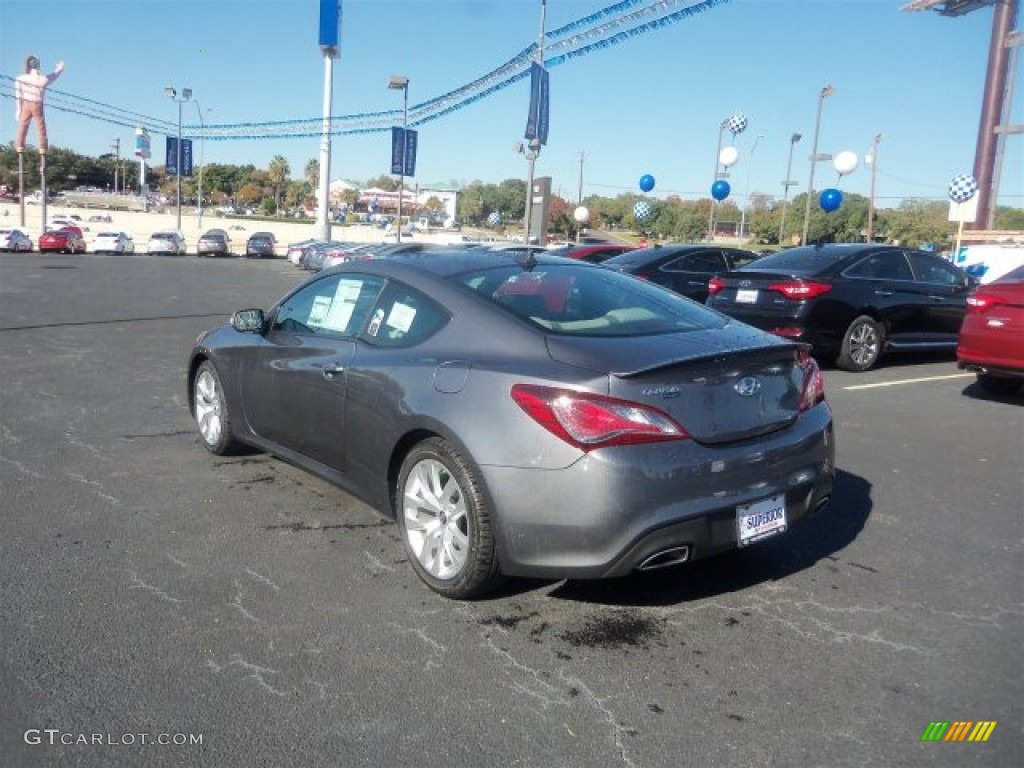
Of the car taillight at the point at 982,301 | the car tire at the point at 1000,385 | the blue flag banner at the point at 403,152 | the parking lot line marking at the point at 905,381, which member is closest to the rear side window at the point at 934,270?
the parking lot line marking at the point at 905,381

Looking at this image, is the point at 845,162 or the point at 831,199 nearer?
the point at 831,199

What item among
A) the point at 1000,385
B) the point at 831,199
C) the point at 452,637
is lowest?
the point at 452,637

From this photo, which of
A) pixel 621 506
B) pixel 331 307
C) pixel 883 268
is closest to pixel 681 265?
pixel 883 268

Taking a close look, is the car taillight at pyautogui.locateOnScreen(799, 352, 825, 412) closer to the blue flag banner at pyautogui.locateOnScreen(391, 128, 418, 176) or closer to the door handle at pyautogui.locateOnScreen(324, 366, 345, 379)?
the door handle at pyautogui.locateOnScreen(324, 366, 345, 379)

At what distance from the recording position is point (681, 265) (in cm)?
1234

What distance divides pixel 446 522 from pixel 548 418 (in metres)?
0.72

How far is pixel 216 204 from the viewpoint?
505ft

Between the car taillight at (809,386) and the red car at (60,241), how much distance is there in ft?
146

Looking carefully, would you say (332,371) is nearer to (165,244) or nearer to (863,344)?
(863,344)

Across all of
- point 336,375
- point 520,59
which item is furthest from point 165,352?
point 520,59

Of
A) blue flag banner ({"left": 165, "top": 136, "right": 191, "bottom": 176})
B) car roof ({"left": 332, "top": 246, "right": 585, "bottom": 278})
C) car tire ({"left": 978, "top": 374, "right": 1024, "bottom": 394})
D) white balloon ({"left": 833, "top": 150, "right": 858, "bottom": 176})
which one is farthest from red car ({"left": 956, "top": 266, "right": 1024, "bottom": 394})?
blue flag banner ({"left": 165, "top": 136, "right": 191, "bottom": 176})

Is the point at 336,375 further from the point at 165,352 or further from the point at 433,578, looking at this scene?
the point at 165,352

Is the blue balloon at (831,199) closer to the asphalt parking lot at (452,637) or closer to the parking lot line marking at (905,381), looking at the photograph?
the parking lot line marking at (905,381)

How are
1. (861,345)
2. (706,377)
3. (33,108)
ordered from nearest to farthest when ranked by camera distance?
1. (706,377)
2. (861,345)
3. (33,108)
